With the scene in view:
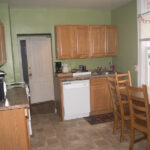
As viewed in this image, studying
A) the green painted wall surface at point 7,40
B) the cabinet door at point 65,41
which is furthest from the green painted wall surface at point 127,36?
the green painted wall surface at point 7,40

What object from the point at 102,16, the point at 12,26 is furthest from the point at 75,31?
the point at 12,26

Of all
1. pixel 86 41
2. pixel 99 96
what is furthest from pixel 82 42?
pixel 99 96

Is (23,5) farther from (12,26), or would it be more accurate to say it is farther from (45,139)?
(45,139)

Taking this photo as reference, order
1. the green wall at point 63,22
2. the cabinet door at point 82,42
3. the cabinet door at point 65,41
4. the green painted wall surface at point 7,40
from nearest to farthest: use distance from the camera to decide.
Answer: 1. the green painted wall surface at point 7,40
2. the green wall at point 63,22
3. the cabinet door at point 65,41
4. the cabinet door at point 82,42

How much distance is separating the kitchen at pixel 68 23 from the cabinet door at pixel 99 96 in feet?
2.42

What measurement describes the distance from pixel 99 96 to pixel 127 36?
1.61 metres

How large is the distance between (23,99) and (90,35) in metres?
2.45

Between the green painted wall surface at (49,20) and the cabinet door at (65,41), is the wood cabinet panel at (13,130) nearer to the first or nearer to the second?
the green painted wall surface at (49,20)

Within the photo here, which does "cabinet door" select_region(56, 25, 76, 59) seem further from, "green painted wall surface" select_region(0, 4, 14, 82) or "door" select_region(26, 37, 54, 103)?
"door" select_region(26, 37, 54, 103)

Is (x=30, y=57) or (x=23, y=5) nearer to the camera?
(x=23, y=5)

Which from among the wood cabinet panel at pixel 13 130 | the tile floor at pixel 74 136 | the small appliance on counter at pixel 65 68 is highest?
the small appliance on counter at pixel 65 68

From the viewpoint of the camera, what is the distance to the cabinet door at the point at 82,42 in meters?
4.11

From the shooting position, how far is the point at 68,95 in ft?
12.5

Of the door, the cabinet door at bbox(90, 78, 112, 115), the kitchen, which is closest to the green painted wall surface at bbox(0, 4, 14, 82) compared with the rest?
the kitchen
